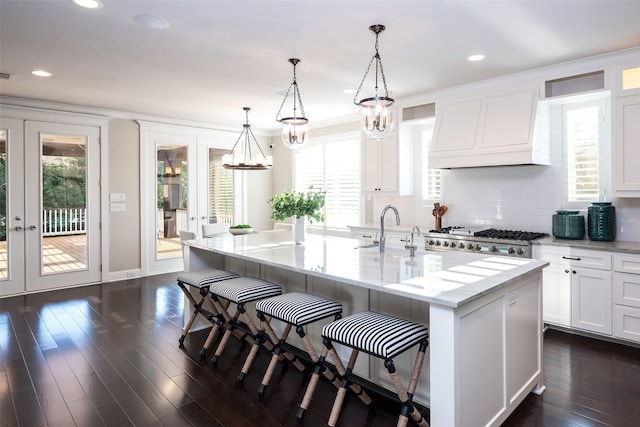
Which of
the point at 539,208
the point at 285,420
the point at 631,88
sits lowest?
the point at 285,420

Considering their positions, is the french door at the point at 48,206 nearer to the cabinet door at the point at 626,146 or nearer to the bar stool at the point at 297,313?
the bar stool at the point at 297,313

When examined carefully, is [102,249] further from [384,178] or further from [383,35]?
[383,35]

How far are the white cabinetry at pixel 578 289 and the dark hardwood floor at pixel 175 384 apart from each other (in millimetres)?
178

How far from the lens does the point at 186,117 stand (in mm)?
6617

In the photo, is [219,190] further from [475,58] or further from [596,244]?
[596,244]

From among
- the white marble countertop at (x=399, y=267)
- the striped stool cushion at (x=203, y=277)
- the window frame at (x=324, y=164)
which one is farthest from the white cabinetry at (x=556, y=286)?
the striped stool cushion at (x=203, y=277)

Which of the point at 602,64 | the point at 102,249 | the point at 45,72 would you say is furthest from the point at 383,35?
the point at 102,249

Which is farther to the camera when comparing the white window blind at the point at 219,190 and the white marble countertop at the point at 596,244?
the white window blind at the point at 219,190

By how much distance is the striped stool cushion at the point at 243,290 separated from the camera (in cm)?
296

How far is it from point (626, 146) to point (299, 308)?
10.8 ft

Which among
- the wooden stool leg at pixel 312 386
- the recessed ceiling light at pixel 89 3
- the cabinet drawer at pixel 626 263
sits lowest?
the wooden stool leg at pixel 312 386

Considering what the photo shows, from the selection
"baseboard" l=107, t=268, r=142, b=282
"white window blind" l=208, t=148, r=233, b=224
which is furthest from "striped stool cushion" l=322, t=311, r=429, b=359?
"white window blind" l=208, t=148, r=233, b=224

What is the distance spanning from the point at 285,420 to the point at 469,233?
2.85 metres

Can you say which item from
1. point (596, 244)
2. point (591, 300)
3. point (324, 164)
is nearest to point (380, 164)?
point (324, 164)
